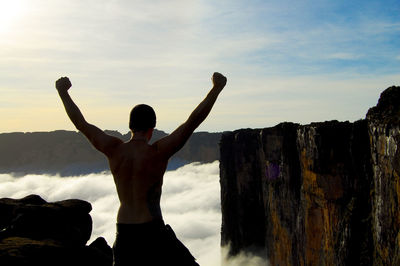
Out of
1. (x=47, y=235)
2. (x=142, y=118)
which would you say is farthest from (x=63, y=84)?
(x=47, y=235)

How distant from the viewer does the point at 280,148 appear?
22188mm

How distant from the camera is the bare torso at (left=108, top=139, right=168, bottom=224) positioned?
14.2ft

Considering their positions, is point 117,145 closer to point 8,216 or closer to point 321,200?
point 321,200

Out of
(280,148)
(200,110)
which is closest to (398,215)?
(200,110)

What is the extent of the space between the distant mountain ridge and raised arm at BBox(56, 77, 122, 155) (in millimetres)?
145899

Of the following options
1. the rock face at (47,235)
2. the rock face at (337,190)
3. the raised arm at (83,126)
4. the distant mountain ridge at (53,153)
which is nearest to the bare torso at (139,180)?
the raised arm at (83,126)

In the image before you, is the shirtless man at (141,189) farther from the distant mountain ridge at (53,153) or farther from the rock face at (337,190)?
the distant mountain ridge at (53,153)

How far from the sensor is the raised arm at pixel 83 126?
448 cm

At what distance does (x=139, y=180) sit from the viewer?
14.2ft

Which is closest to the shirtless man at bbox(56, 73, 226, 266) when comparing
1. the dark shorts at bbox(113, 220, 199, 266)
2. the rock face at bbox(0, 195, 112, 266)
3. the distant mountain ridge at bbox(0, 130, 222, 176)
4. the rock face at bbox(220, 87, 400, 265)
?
the dark shorts at bbox(113, 220, 199, 266)

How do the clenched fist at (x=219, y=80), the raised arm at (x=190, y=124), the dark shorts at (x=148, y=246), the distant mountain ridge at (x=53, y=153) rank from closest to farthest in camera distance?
1. the raised arm at (x=190, y=124)
2. the clenched fist at (x=219, y=80)
3. the dark shorts at (x=148, y=246)
4. the distant mountain ridge at (x=53, y=153)

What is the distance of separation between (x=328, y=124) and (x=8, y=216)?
40.1 feet

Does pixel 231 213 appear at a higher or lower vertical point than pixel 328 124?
lower

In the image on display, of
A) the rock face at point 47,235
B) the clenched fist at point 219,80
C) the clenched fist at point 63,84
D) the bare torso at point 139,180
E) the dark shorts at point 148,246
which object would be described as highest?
the clenched fist at point 63,84
